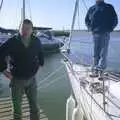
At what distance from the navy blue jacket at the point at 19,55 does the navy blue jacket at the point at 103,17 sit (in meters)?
2.50

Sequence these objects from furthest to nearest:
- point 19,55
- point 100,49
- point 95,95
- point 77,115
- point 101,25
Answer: point 100,49 → point 101,25 → point 77,115 → point 95,95 → point 19,55

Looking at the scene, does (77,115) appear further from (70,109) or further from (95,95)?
(95,95)

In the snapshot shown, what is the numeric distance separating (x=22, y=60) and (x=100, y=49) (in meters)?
2.77

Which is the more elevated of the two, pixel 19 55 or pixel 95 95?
pixel 19 55

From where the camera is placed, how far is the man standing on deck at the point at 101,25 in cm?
762

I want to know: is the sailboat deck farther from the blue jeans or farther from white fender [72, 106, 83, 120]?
the blue jeans

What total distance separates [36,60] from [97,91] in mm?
1353

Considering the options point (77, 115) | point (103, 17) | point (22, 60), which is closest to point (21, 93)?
point (22, 60)

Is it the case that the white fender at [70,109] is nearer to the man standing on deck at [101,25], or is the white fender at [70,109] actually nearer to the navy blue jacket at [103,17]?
the man standing on deck at [101,25]

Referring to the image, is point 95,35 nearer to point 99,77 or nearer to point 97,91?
point 99,77

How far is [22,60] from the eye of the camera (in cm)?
539

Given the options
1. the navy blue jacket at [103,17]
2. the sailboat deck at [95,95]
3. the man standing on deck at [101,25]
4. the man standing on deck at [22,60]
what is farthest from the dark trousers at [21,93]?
the navy blue jacket at [103,17]

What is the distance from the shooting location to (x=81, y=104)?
7.08 meters

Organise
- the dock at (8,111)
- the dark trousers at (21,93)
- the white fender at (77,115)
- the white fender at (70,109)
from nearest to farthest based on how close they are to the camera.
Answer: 1. the dark trousers at (21,93)
2. the white fender at (77,115)
3. the dock at (8,111)
4. the white fender at (70,109)
